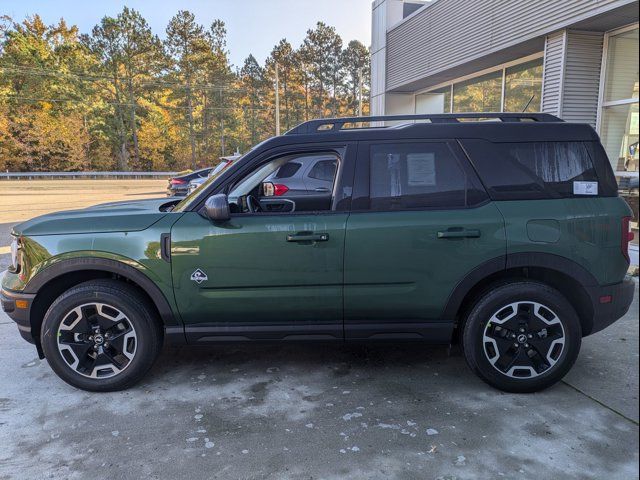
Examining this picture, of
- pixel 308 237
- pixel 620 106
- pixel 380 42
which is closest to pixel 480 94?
pixel 620 106

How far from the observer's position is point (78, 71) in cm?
3947

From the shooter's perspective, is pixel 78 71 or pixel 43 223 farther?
pixel 78 71

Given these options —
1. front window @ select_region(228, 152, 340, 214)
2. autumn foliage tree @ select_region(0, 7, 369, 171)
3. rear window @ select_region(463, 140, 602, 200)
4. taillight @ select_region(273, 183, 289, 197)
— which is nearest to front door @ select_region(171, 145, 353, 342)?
front window @ select_region(228, 152, 340, 214)

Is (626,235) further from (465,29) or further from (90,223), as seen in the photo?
(465,29)

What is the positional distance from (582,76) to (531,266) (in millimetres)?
7386

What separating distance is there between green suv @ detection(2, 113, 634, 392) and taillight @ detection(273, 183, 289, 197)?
2.94 meters

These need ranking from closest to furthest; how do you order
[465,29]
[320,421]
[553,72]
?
[320,421], [553,72], [465,29]

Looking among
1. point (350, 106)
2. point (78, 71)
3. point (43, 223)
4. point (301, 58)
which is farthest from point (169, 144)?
point (43, 223)

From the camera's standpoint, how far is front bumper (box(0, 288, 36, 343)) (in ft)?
11.2

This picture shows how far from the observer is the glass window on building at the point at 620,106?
8.52 metres

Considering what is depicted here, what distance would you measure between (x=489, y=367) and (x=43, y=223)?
340cm

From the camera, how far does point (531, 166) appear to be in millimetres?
3367

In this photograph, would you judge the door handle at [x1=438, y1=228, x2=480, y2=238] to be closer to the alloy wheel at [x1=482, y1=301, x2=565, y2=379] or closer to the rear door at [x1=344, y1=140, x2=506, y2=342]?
the rear door at [x1=344, y1=140, x2=506, y2=342]

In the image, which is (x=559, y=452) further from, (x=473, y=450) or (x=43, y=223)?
(x=43, y=223)
